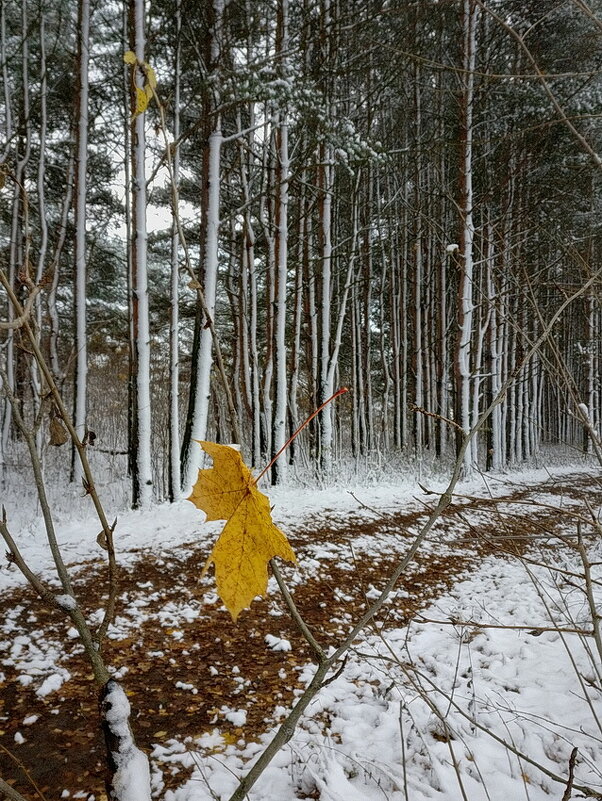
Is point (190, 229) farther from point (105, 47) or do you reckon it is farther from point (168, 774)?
point (168, 774)

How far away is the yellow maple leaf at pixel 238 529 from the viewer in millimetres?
568

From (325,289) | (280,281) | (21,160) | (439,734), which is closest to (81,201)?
(21,160)

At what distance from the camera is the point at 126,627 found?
273 centimetres

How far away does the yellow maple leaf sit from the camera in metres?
0.57

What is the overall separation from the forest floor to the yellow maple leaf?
1.15 ft

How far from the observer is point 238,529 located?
0.58 m

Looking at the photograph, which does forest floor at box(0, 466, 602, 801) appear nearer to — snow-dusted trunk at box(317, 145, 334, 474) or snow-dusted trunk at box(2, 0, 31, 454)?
snow-dusted trunk at box(2, 0, 31, 454)

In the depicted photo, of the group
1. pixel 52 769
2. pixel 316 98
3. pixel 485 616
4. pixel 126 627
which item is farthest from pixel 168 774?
pixel 316 98

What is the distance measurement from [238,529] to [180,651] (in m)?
2.37

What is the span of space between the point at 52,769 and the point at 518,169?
1179cm

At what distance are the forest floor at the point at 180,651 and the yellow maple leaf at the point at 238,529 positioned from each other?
35cm

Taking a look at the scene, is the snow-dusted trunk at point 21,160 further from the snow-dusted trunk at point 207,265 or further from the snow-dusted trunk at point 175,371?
the snow-dusted trunk at point 207,265

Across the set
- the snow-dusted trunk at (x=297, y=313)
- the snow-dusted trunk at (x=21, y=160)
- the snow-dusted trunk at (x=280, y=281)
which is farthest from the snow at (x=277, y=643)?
the snow-dusted trunk at (x=297, y=313)

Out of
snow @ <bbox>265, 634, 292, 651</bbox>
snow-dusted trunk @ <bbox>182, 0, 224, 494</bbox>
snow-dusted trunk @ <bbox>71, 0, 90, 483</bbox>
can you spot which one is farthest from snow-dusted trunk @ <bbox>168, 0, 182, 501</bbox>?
snow @ <bbox>265, 634, 292, 651</bbox>
